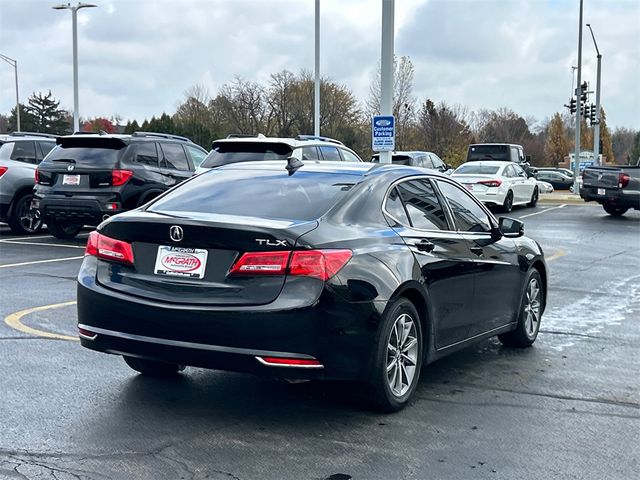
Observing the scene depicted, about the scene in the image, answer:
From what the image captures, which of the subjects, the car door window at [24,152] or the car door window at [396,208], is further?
the car door window at [24,152]

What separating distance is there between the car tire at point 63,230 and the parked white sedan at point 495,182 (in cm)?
1025

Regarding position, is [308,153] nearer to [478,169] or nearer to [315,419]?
[315,419]

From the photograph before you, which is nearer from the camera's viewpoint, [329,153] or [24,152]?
[329,153]

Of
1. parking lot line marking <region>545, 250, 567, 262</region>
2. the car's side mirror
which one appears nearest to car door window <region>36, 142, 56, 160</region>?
parking lot line marking <region>545, 250, 567, 262</region>

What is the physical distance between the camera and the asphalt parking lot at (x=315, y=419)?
4211 millimetres

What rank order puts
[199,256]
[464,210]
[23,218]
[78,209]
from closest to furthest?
[199,256]
[464,210]
[78,209]
[23,218]

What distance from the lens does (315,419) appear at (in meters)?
4.96

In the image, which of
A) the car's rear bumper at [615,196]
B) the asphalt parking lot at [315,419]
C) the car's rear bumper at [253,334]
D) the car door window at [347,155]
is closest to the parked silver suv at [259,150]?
the car door window at [347,155]

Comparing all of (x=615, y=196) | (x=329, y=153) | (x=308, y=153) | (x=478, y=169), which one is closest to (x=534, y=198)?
(x=478, y=169)

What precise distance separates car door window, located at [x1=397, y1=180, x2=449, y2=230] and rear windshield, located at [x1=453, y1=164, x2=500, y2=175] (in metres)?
17.4

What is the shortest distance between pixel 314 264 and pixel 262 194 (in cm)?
97

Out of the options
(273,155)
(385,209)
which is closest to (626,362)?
(385,209)

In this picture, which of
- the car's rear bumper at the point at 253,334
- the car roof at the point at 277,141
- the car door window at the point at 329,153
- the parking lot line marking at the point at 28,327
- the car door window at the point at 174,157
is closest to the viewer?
the car's rear bumper at the point at 253,334

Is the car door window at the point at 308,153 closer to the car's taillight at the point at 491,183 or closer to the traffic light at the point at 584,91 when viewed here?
the car's taillight at the point at 491,183
